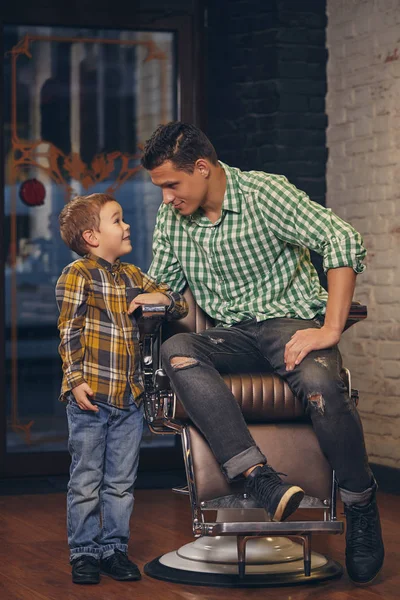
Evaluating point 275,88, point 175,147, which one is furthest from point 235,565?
point 275,88

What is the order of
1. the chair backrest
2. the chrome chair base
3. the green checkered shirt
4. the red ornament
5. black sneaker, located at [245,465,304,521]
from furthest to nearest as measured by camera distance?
the red ornament, the chair backrest, the green checkered shirt, the chrome chair base, black sneaker, located at [245,465,304,521]

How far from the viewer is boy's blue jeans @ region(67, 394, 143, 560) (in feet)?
9.89

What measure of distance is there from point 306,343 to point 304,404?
16 centimetres

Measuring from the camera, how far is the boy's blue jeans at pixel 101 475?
3.01m

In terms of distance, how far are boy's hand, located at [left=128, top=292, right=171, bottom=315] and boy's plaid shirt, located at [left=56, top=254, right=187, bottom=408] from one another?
0.08 feet

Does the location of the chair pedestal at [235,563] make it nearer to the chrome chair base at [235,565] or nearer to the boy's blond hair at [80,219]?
the chrome chair base at [235,565]

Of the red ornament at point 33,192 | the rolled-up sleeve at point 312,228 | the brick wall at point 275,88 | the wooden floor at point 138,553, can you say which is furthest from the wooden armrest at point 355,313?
the red ornament at point 33,192

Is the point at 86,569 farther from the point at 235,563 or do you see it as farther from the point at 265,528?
the point at 265,528

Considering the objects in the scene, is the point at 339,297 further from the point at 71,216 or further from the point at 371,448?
the point at 371,448

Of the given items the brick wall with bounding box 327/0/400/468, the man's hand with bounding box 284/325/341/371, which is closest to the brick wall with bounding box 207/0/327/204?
the brick wall with bounding box 327/0/400/468

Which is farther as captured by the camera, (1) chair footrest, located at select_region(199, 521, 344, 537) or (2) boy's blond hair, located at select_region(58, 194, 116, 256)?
(2) boy's blond hair, located at select_region(58, 194, 116, 256)

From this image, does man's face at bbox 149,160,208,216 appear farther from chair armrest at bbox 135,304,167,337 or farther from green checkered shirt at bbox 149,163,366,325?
chair armrest at bbox 135,304,167,337

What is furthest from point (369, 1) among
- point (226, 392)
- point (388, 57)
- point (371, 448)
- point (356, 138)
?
point (226, 392)

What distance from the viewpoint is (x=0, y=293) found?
4.63 meters
